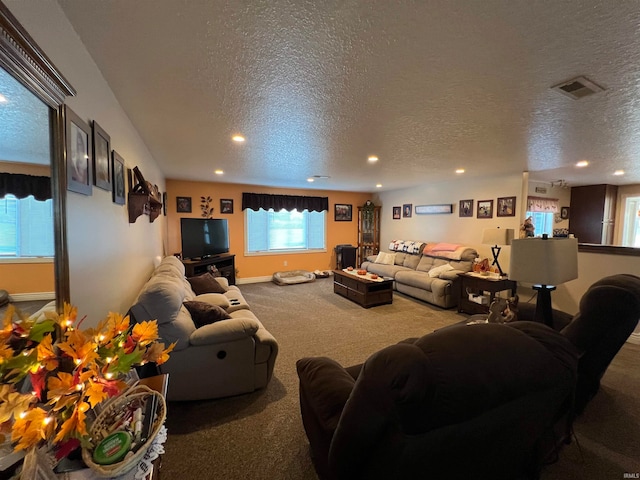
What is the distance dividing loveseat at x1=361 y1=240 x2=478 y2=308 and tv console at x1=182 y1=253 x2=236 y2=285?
3.06 m

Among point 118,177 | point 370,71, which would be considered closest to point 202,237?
point 118,177

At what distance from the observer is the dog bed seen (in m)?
6.26

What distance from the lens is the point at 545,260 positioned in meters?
1.73

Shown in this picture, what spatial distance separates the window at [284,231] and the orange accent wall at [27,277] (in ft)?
17.8

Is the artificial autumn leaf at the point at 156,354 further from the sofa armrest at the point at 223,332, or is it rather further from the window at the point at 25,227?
the sofa armrest at the point at 223,332

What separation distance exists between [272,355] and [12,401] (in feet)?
5.85

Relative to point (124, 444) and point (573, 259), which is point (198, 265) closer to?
point (124, 444)

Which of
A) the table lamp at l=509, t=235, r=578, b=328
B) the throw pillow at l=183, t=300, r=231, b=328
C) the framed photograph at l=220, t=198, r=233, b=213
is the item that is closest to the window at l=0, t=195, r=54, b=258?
the throw pillow at l=183, t=300, r=231, b=328

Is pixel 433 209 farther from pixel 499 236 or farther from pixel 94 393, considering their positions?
pixel 94 393

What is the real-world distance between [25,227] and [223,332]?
148 centimetres

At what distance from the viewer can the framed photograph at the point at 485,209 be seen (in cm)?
491

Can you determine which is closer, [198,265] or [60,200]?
[60,200]

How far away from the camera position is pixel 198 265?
4793 millimetres

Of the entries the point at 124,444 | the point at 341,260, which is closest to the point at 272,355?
the point at 124,444
